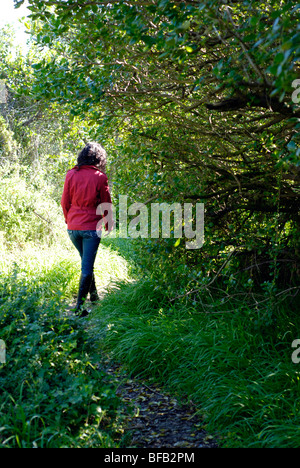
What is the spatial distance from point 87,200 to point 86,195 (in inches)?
2.2

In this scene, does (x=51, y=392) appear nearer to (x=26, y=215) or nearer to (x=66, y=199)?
(x=66, y=199)

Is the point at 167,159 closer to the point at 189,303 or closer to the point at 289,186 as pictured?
the point at 289,186

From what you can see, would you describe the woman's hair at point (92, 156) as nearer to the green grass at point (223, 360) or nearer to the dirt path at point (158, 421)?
the green grass at point (223, 360)

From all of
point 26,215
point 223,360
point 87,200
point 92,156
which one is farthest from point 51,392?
point 26,215

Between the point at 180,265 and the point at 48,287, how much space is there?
225cm

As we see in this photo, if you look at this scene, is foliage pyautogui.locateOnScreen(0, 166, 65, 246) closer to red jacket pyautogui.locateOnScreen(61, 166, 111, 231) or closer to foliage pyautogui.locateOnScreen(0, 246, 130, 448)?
red jacket pyautogui.locateOnScreen(61, 166, 111, 231)

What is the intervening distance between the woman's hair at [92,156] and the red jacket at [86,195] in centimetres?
5

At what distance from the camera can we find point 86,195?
4.78 metres

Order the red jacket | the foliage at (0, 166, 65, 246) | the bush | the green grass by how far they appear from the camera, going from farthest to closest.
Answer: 1. the foliage at (0, 166, 65, 246)
2. the red jacket
3. the green grass
4. the bush

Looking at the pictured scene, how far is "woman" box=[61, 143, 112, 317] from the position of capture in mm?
4781

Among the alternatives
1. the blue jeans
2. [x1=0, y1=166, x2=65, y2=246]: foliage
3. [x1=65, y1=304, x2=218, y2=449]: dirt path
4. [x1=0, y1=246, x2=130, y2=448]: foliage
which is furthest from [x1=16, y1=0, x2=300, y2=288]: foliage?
[x1=0, y1=166, x2=65, y2=246]: foliage

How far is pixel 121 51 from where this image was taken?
3275 mm
